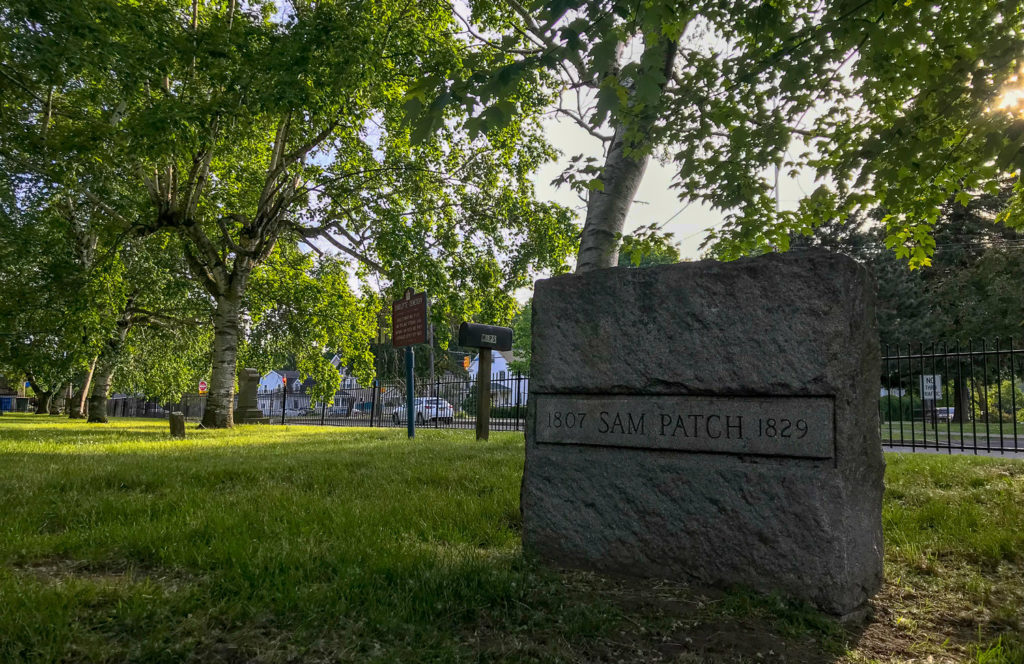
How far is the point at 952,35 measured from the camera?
5.00 m

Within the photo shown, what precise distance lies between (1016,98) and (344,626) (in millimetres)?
5911

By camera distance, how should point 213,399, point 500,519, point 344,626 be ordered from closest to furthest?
point 344,626 < point 500,519 < point 213,399

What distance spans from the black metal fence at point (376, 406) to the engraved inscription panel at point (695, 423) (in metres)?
12.8

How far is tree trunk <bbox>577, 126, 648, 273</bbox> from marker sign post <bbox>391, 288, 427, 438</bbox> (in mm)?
5319

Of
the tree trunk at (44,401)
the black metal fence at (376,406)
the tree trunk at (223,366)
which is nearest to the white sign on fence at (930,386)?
the black metal fence at (376,406)

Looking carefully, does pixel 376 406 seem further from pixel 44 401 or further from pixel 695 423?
pixel 695 423

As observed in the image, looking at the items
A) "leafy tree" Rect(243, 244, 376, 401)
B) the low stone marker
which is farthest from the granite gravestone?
"leafy tree" Rect(243, 244, 376, 401)

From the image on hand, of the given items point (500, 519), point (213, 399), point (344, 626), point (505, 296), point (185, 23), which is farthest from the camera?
point (505, 296)

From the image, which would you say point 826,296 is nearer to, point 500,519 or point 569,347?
point 569,347

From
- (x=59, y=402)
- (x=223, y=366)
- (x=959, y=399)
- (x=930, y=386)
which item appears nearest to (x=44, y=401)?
(x=59, y=402)

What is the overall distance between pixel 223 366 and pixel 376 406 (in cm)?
1261

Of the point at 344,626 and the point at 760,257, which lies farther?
the point at 760,257

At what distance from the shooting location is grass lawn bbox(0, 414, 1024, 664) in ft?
8.08

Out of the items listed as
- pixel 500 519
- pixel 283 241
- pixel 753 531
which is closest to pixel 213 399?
pixel 283 241
